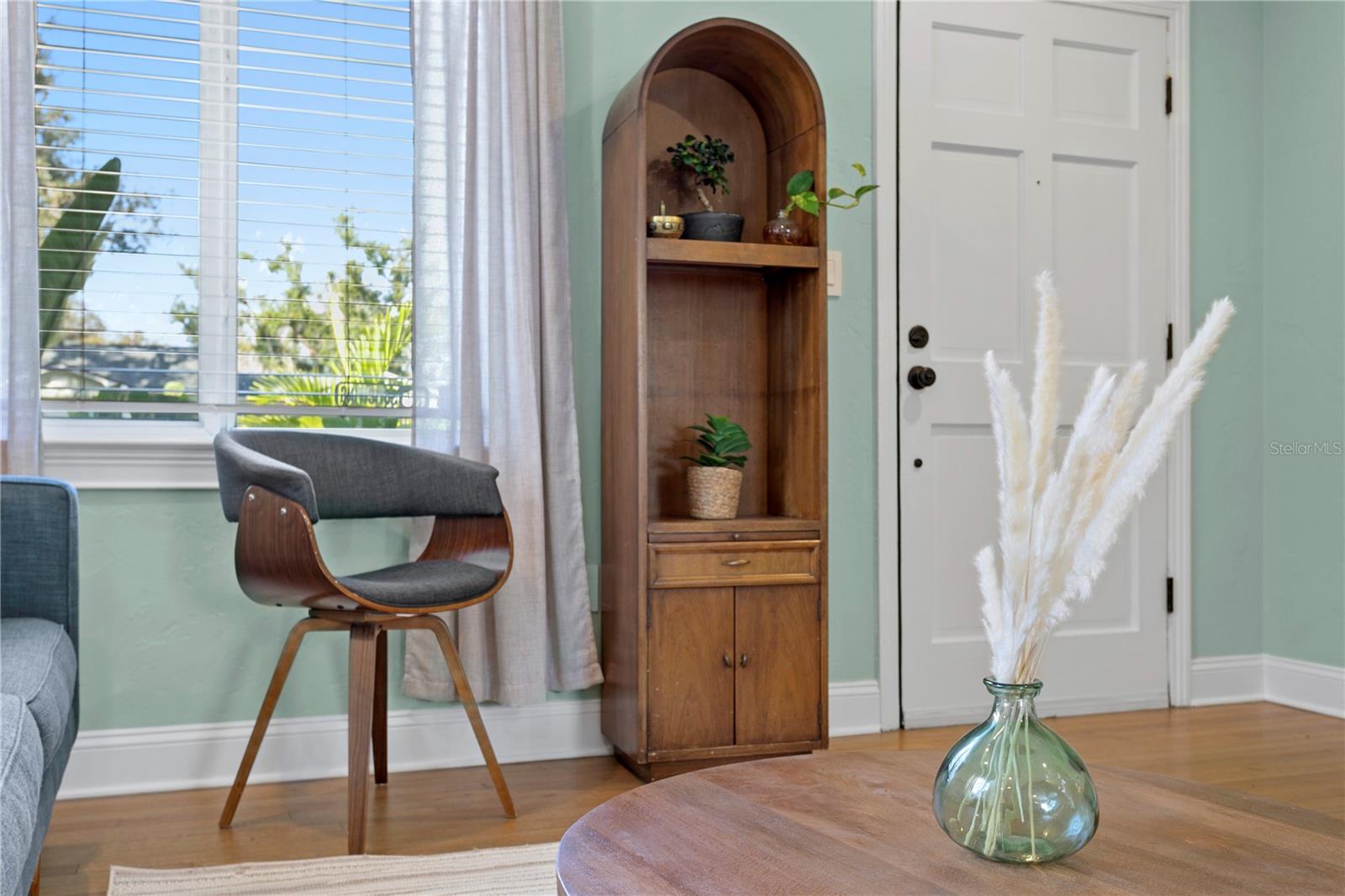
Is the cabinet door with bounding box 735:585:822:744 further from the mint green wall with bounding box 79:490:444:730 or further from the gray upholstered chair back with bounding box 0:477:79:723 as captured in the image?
the gray upholstered chair back with bounding box 0:477:79:723

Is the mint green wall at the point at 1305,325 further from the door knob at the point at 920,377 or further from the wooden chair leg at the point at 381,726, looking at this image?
the wooden chair leg at the point at 381,726

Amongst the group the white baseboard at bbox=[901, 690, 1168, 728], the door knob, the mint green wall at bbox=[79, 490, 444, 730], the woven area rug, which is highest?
the door knob

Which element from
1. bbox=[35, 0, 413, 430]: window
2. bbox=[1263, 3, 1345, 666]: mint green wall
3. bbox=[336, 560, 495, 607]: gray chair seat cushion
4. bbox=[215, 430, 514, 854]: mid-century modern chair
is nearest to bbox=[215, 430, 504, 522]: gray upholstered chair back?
bbox=[215, 430, 514, 854]: mid-century modern chair

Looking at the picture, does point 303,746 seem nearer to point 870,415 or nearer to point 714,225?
point 714,225

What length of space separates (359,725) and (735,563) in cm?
98

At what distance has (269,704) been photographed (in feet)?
7.98

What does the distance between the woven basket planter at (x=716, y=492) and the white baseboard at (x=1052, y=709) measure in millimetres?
940

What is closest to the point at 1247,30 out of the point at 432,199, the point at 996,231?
the point at 996,231

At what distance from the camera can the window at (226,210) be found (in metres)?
2.69

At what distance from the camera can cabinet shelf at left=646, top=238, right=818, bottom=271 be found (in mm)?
2754

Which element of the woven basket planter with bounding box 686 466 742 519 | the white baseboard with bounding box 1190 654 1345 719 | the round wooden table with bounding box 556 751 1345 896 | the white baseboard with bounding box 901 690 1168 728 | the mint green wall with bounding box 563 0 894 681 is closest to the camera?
the round wooden table with bounding box 556 751 1345 896

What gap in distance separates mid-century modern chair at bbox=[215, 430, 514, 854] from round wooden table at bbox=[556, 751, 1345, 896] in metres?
1.23

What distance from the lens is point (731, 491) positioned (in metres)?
2.87

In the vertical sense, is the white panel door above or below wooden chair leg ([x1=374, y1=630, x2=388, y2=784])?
above
